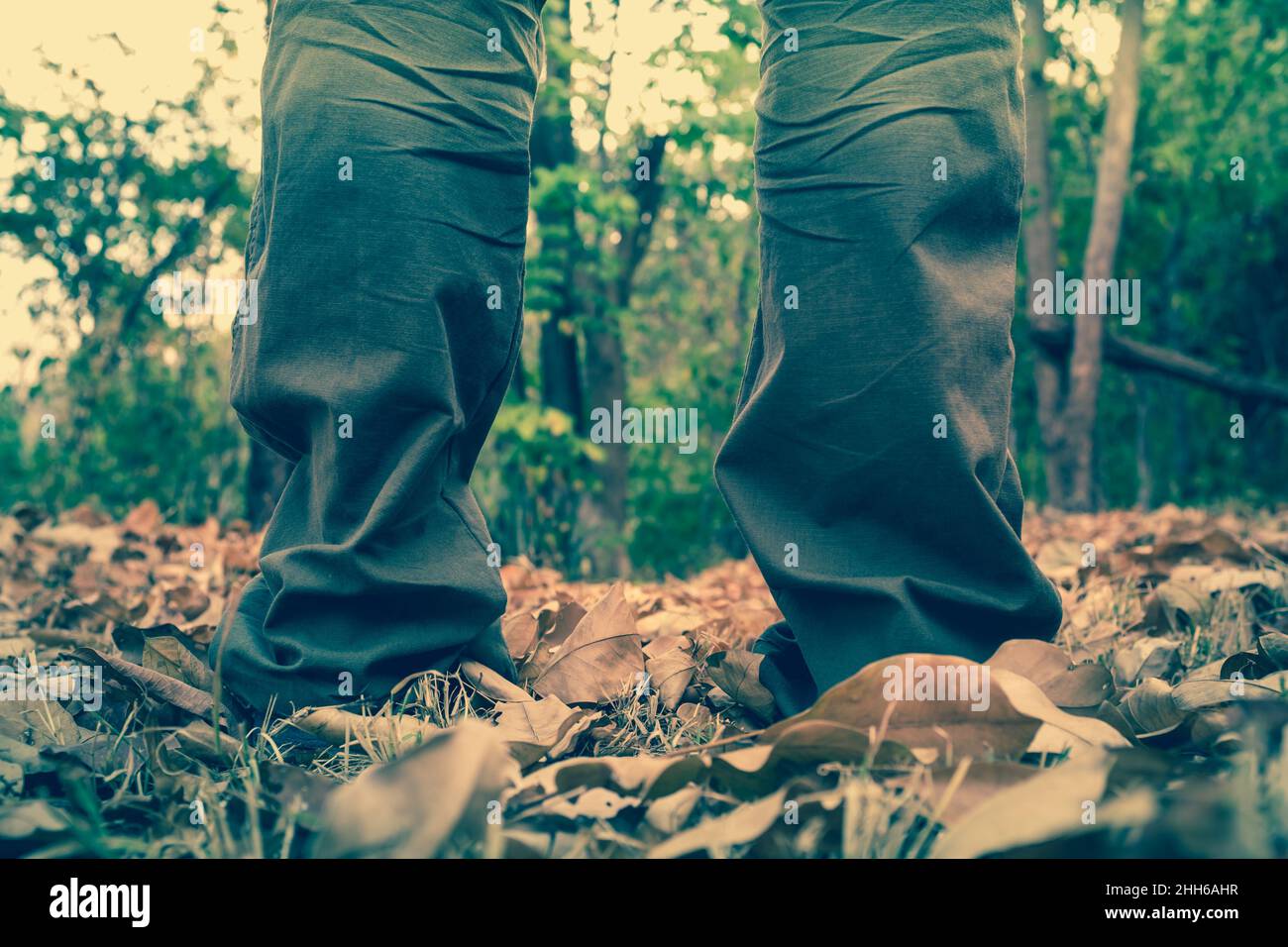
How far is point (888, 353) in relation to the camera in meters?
1.06

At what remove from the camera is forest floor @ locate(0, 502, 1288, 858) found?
66 cm

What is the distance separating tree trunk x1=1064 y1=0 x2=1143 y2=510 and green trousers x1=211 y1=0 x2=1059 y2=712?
260 inches

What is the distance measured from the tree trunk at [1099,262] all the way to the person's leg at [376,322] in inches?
Result: 266

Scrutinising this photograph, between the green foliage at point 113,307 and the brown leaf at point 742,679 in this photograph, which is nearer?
the brown leaf at point 742,679

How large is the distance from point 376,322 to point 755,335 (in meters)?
0.46

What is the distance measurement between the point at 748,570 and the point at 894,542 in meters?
2.07

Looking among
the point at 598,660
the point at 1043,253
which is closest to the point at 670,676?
the point at 598,660

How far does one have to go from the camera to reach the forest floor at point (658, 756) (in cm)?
66
